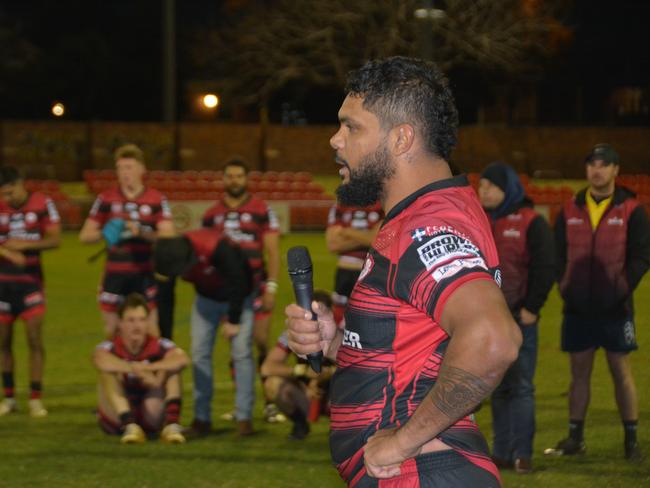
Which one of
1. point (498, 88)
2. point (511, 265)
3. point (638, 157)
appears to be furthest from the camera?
point (498, 88)

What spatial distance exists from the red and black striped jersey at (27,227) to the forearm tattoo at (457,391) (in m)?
7.18

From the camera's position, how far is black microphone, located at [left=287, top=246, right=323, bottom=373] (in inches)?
120

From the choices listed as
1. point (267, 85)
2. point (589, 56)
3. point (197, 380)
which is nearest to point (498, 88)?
point (589, 56)

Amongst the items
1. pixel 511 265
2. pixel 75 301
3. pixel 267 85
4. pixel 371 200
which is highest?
pixel 267 85

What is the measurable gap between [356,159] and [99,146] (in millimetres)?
40646

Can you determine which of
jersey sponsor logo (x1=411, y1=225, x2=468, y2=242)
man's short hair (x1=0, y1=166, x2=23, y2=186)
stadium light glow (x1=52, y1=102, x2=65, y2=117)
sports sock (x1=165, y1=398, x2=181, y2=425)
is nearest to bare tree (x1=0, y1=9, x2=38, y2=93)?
stadium light glow (x1=52, y1=102, x2=65, y2=117)

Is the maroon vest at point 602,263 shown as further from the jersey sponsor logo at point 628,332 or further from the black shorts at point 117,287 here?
the black shorts at point 117,287

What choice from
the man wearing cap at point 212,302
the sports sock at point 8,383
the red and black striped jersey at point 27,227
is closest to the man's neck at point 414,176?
the man wearing cap at point 212,302

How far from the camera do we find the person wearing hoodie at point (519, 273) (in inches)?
278

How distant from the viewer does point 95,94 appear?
53719 mm

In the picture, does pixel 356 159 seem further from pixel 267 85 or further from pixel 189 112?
pixel 189 112

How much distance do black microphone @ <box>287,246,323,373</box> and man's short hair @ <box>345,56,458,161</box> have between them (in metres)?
0.49

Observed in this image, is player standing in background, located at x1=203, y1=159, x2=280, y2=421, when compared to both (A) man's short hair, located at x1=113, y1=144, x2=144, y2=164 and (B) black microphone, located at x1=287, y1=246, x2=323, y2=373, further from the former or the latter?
(B) black microphone, located at x1=287, y1=246, x2=323, y2=373

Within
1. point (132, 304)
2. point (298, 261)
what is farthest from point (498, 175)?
point (298, 261)
